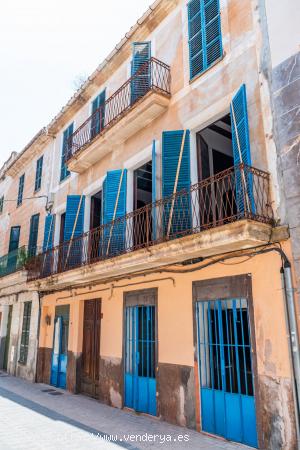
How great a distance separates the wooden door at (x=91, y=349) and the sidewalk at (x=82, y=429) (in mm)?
542

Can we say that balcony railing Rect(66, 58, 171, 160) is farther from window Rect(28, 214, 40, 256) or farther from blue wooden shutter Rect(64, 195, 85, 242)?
window Rect(28, 214, 40, 256)

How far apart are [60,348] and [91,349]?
2203mm

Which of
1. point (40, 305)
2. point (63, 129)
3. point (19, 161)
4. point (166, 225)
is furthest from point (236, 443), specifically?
point (19, 161)

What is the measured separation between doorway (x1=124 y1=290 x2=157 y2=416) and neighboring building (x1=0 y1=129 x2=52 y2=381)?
579 cm

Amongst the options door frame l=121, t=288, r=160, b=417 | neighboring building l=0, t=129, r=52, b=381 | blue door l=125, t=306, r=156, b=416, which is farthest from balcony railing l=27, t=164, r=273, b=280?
neighboring building l=0, t=129, r=52, b=381

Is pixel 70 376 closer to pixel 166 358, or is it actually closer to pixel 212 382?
pixel 166 358

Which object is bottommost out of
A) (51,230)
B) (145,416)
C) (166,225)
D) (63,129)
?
(145,416)

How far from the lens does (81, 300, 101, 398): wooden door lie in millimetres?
10359

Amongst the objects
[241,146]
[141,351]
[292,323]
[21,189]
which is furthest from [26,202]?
[292,323]

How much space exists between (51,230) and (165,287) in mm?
7139

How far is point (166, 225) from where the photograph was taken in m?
7.32

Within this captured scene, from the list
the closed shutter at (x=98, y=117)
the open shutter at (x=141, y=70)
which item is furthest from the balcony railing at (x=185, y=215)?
the closed shutter at (x=98, y=117)

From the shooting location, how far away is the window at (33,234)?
15.3 meters

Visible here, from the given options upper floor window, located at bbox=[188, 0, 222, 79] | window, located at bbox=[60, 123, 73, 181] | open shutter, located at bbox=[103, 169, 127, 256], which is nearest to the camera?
upper floor window, located at bbox=[188, 0, 222, 79]
